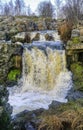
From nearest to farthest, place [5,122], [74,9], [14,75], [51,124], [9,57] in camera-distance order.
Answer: [5,122], [51,124], [14,75], [9,57], [74,9]

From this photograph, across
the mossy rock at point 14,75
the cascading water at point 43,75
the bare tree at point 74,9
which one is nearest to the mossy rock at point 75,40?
the cascading water at point 43,75

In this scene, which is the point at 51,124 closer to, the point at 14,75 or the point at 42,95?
the point at 42,95

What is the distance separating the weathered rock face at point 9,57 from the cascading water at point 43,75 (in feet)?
1.15

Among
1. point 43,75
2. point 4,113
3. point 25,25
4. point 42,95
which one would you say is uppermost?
point 4,113

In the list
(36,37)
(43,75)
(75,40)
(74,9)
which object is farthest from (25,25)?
(43,75)

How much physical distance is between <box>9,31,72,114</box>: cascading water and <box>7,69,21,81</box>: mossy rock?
35 cm

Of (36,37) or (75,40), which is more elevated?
(75,40)

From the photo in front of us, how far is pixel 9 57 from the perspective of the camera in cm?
1602

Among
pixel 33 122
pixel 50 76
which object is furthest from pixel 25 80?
pixel 33 122

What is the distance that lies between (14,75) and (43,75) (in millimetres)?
1621

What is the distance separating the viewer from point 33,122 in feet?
26.7

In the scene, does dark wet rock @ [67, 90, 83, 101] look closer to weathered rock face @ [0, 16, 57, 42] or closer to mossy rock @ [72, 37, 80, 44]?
mossy rock @ [72, 37, 80, 44]

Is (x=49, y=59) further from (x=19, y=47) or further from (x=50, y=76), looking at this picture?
(x=19, y=47)

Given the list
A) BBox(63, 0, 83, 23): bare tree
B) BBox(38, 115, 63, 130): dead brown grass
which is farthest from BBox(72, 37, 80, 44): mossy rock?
BBox(63, 0, 83, 23): bare tree
